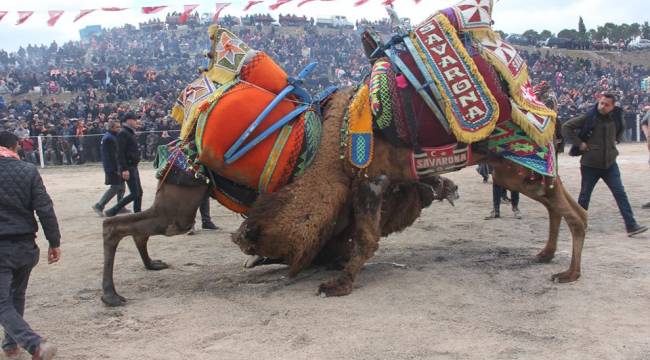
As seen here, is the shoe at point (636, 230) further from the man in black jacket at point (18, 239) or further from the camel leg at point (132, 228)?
the man in black jacket at point (18, 239)

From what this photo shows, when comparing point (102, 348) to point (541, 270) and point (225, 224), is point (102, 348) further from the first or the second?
point (225, 224)

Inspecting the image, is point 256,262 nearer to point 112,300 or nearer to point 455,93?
point 112,300

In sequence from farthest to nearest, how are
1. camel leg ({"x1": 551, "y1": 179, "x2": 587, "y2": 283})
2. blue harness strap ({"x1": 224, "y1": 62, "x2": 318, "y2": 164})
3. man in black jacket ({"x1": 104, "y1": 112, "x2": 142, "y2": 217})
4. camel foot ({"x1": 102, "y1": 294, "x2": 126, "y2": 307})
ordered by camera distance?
man in black jacket ({"x1": 104, "y1": 112, "x2": 142, "y2": 217}) < camel leg ({"x1": 551, "y1": 179, "x2": 587, "y2": 283}) < camel foot ({"x1": 102, "y1": 294, "x2": 126, "y2": 307}) < blue harness strap ({"x1": 224, "y1": 62, "x2": 318, "y2": 164})

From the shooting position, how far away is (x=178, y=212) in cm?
494

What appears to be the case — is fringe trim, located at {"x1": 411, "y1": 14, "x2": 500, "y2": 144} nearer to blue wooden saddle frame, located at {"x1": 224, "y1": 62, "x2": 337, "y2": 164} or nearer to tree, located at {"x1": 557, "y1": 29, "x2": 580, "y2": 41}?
blue wooden saddle frame, located at {"x1": 224, "y1": 62, "x2": 337, "y2": 164}

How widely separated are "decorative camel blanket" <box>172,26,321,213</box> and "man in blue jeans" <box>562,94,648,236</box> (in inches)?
148

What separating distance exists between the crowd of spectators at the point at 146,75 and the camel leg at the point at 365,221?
543 inches

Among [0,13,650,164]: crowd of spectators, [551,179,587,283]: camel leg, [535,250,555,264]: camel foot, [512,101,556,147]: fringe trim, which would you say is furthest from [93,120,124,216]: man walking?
[0,13,650,164]: crowd of spectators

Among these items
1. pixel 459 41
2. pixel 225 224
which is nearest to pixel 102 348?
pixel 459 41

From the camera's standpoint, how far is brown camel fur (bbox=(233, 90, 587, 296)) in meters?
4.78

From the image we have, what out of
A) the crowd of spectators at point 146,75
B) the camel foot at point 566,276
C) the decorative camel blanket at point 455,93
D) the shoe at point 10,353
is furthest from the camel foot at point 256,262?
the crowd of spectators at point 146,75

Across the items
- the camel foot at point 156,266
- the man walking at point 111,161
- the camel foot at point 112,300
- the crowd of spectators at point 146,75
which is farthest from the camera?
the crowd of spectators at point 146,75

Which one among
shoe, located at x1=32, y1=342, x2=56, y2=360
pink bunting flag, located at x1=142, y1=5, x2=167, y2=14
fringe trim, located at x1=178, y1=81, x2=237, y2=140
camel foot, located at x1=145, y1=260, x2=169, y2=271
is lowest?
camel foot, located at x1=145, y1=260, x2=169, y2=271

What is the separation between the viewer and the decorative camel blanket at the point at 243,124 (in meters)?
4.74
